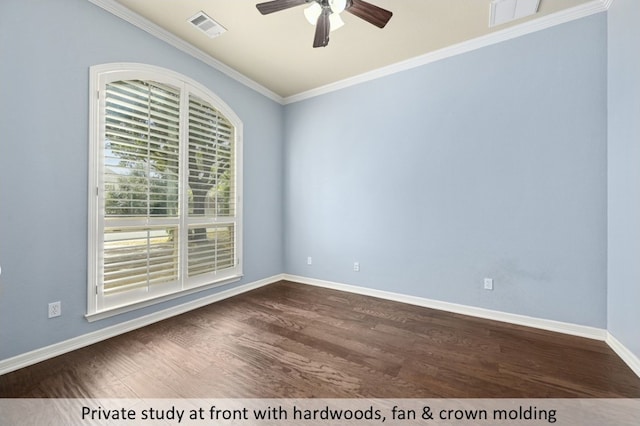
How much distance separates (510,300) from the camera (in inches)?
104

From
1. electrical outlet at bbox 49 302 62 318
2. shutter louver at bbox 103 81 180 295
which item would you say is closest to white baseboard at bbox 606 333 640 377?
shutter louver at bbox 103 81 180 295

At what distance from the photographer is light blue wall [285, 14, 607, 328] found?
234 cm

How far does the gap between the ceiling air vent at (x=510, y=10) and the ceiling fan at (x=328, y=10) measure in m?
1.16

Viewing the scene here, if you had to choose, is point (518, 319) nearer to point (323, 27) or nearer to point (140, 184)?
point (323, 27)

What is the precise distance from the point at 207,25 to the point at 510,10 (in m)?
2.90

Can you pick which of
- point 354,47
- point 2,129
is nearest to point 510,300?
point 354,47

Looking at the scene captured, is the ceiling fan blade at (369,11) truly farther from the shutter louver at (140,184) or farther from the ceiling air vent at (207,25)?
the shutter louver at (140,184)

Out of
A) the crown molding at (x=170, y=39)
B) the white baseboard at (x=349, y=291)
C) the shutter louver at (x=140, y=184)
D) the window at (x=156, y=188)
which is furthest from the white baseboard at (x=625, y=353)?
the crown molding at (x=170, y=39)

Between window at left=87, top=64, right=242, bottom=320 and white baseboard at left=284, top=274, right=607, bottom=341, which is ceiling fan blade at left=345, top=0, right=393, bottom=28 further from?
white baseboard at left=284, top=274, right=607, bottom=341

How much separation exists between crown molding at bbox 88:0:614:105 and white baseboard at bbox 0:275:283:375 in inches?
114

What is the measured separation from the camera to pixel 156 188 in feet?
8.71

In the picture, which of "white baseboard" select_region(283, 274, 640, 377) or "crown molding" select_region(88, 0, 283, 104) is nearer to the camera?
"white baseboard" select_region(283, 274, 640, 377)

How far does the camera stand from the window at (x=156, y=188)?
229 cm

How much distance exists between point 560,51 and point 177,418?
421cm
